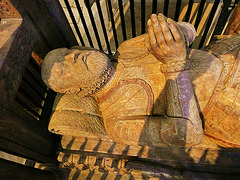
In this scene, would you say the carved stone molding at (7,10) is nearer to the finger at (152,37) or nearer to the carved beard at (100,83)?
the carved beard at (100,83)

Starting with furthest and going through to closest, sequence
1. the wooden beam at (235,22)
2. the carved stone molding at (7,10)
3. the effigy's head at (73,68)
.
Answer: the wooden beam at (235,22), the effigy's head at (73,68), the carved stone molding at (7,10)

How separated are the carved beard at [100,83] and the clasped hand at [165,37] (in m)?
0.55

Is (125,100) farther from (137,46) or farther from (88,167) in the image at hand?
(88,167)

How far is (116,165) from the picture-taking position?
2.23 metres

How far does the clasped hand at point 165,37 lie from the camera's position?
1418 millimetres

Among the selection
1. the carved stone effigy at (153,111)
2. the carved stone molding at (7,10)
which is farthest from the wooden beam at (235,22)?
the carved stone molding at (7,10)

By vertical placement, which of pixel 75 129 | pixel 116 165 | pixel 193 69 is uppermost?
pixel 193 69

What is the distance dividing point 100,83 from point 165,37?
793mm

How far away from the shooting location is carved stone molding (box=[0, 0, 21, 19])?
1623 mm

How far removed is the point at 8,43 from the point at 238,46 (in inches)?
86.2

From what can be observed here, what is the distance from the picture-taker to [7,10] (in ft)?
5.54

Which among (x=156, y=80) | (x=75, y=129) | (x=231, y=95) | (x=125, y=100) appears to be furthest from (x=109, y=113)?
(x=231, y=95)

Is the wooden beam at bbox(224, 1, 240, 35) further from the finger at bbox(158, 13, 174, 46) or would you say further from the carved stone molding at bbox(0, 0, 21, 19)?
the carved stone molding at bbox(0, 0, 21, 19)

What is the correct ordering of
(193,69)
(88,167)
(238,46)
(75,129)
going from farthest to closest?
(88,167), (75,129), (238,46), (193,69)
